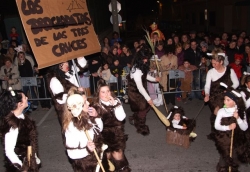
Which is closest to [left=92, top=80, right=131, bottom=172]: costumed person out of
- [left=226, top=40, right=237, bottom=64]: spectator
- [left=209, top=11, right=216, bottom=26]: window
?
[left=226, top=40, right=237, bottom=64]: spectator

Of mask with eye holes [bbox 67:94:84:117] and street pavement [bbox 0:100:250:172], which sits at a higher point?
mask with eye holes [bbox 67:94:84:117]

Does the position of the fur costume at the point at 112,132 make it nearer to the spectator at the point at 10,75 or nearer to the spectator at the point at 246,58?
the spectator at the point at 10,75

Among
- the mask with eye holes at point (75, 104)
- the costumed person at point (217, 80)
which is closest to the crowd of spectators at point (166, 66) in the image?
the costumed person at point (217, 80)

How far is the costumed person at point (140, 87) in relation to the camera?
5.88 meters

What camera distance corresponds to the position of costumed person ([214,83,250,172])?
14.4 feet

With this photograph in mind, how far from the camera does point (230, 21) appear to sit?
27859 millimetres

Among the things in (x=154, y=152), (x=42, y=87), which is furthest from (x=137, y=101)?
(x=42, y=87)

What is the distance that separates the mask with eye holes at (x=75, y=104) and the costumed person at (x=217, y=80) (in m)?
3.30

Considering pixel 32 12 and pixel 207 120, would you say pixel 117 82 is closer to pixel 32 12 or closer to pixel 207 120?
pixel 207 120

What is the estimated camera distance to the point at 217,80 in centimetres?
596

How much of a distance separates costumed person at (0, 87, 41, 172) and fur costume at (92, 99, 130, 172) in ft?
3.58

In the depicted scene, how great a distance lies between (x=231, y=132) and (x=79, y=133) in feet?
8.29

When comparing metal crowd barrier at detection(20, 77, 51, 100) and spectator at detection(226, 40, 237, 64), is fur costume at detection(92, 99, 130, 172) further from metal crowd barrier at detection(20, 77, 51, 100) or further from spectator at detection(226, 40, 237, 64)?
spectator at detection(226, 40, 237, 64)

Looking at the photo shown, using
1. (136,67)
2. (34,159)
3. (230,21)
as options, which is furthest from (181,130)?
(230,21)
